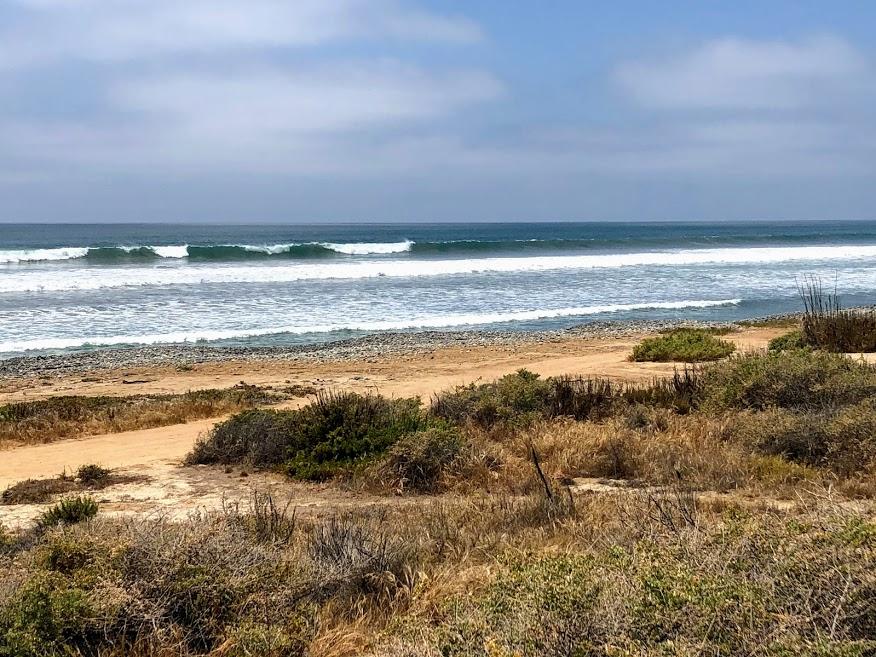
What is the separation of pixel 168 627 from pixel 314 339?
19526 millimetres

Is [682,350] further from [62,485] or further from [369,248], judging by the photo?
[369,248]

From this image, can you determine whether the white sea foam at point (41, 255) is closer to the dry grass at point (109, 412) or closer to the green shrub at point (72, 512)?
the dry grass at point (109, 412)

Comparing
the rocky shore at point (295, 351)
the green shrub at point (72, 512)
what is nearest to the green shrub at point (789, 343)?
the rocky shore at point (295, 351)

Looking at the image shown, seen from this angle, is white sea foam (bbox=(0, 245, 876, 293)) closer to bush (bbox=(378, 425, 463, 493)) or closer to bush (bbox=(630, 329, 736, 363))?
bush (bbox=(630, 329, 736, 363))

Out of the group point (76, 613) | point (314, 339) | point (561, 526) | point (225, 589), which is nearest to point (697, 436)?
point (561, 526)

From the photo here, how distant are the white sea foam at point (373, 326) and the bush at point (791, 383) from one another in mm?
16136

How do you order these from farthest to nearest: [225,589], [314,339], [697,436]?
[314,339] < [697,436] < [225,589]

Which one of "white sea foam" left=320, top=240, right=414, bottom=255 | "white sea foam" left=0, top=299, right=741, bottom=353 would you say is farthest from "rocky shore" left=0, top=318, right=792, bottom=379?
"white sea foam" left=320, top=240, right=414, bottom=255

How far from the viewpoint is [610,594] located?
3008mm

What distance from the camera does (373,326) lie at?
25.4 metres

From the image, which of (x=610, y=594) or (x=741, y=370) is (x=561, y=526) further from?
(x=741, y=370)

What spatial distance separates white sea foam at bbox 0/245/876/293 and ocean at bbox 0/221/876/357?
0.12 m

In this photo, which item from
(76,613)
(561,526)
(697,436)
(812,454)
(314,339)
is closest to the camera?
(76,613)

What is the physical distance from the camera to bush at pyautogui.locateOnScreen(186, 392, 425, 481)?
8.01 metres
